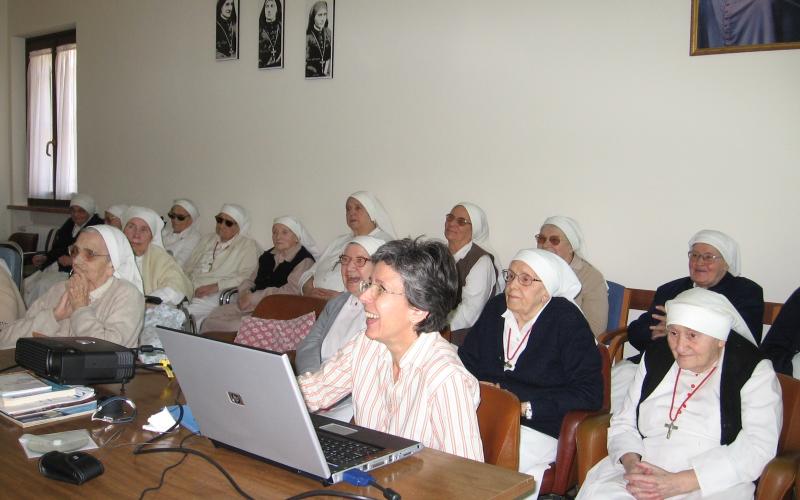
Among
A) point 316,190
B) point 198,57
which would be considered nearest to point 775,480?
point 316,190

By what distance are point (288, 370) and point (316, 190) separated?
4439mm

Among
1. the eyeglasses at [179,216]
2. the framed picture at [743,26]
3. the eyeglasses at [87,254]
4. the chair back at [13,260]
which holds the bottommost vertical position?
the chair back at [13,260]

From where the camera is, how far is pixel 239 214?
605 cm

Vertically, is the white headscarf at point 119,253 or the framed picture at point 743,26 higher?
the framed picture at point 743,26

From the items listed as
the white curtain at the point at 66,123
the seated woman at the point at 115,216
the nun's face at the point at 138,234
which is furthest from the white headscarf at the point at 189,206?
the white curtain at the point at 66,123

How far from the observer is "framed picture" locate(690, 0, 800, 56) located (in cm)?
369

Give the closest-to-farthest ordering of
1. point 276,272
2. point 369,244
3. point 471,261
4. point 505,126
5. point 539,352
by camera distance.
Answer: point 539,352 < point 369,244 < point 471,261 < point 505,126 < point 276,272

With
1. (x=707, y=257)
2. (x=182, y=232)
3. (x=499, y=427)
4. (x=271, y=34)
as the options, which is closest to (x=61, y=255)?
(x=182, y=232)

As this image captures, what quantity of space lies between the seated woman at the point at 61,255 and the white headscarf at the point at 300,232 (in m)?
1.98

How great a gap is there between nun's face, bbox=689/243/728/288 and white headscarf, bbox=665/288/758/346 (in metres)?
1.17

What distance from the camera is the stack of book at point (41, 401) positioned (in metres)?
1.90

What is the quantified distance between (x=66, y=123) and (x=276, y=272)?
4.31 meters

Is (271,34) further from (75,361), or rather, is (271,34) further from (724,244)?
(75,361)

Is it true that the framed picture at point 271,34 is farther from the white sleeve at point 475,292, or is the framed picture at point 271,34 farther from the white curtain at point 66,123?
the white curtain at point 66,123
